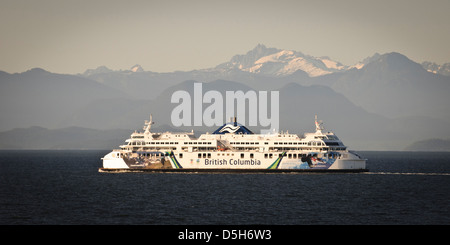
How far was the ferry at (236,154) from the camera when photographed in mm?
85438

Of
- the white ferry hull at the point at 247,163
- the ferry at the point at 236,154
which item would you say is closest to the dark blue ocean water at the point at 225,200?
the white ferry hull at the point at 247,163

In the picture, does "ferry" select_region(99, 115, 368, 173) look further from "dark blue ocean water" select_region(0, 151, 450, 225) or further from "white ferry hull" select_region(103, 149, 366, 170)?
"dark blue ocean water" select_region(0, 151, 450, 225)

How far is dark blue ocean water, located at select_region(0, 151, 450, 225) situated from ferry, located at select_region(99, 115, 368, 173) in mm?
2607

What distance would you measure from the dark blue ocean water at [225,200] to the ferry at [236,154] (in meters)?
2.61

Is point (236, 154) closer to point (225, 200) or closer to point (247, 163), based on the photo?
point (247, 163)

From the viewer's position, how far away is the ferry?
280 ft

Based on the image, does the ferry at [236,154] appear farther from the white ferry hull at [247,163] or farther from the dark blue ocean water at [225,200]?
the dark blue ocean water at [225,200]

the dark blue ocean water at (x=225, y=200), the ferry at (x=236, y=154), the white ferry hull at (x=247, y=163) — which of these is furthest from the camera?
the ferry at (x=236, y=154)

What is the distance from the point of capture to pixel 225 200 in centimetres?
5769

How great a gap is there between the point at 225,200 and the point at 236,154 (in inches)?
1179

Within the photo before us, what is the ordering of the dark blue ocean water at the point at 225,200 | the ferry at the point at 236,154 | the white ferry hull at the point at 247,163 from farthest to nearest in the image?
the ferry at the point at 236,154
the white ferry hull at the point at 247,163
the dark blue ocean water at the point at 225,200

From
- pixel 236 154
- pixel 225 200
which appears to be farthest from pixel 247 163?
pixel 225 200
